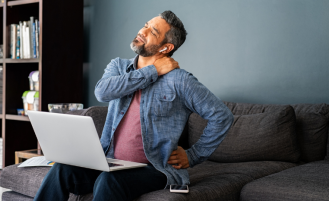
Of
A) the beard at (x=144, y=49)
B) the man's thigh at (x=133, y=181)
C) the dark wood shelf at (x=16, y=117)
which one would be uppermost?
the beard at (x=144, y=49)

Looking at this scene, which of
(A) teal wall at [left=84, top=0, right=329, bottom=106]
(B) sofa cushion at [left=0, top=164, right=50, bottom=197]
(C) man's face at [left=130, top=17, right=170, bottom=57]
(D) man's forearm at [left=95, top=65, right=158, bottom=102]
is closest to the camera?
(D) man's forearm at [left=95, top=65, right=158, bottom=102]

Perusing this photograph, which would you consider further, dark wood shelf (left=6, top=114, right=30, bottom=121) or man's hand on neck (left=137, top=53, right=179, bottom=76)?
dark wood shelf (left=6, top=114, right=30, bottom=121)

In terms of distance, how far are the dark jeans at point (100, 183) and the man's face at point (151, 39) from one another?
1.66ft

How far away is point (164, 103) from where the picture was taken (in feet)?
4.88

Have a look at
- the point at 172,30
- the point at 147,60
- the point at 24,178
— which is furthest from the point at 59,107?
the point at 172,30

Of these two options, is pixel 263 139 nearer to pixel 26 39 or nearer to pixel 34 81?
pixel 34 81

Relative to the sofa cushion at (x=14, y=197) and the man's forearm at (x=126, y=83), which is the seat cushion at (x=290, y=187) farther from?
the sofa cushion at (x=14, y=197)

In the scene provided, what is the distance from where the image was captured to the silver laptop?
1.23 meters

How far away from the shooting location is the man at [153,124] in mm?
1414

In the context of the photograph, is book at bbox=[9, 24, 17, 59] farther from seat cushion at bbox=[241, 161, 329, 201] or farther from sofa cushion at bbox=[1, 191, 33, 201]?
seat cushion at bbox=[241, 161, 329, 201]

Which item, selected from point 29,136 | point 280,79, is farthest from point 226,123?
point 29,136

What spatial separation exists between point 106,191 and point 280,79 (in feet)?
5.37

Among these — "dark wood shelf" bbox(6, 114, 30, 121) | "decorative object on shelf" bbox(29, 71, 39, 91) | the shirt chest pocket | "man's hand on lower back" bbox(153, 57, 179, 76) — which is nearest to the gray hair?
"man's hand on lower back" bbox(153, 57, 179, 76)

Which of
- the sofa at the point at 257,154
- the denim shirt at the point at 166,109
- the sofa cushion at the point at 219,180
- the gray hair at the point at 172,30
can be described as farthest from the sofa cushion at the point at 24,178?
the gray hair at the point at 172,30
